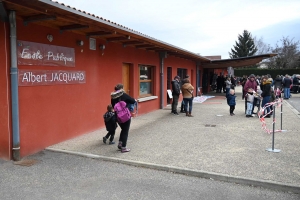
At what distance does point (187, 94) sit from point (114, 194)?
7.39 metres

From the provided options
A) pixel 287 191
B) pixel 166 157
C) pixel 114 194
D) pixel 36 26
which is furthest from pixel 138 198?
pixel 36 26

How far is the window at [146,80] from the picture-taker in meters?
11.8

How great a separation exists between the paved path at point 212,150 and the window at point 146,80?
8.70 ft

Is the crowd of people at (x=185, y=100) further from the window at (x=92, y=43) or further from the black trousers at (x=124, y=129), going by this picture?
the window at (x=92, y=43)

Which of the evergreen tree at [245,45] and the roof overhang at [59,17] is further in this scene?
the evergreen tree at [245,45]

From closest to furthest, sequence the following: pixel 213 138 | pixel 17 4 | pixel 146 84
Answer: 1. pixel 17 4
2. pixel 213 138
3. pixel 146 84

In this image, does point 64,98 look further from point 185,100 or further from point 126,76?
point 185,100

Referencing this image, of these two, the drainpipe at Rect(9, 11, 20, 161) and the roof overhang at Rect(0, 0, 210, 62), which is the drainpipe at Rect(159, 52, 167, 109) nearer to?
the roof overhang at Rect(0, 0, 210, 62)

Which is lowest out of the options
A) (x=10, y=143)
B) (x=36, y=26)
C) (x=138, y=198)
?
(x=138, y=198)

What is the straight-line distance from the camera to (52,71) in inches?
256

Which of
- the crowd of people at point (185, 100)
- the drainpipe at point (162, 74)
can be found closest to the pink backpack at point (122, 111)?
the crowd of people at point (185, 100)

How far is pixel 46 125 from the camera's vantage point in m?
6.38

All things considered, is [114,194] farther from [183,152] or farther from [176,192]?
[183,152]

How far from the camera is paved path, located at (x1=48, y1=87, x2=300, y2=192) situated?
15.4ft
